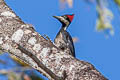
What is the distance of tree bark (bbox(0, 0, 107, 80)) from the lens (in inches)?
70.8

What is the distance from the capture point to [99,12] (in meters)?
3.21

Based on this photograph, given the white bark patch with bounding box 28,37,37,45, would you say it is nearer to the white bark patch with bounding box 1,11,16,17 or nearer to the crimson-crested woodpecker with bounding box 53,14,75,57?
the white bark patch with bounding box 1,11,16,17

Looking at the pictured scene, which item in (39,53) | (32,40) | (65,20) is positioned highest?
(65,20)

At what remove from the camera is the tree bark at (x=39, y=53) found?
5.90ft

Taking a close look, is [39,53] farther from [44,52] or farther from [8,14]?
[8,14]

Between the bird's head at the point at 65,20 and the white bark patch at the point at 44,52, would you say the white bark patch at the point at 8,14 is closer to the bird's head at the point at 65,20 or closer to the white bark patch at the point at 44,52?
the white bark patch at the point at 44,52

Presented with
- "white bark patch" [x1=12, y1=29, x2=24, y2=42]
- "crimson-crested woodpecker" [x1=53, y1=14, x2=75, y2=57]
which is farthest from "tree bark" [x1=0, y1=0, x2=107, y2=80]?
"crimson-crested woodpecker" [x1=53, y1=14, x2=75, y2=57]

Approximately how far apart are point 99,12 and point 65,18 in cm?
115

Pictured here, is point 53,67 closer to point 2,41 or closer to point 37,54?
point 37,54

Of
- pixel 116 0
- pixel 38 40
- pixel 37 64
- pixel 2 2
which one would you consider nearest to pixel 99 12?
pixel 116 0

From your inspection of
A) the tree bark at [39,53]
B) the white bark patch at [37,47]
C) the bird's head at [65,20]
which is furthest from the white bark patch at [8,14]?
the bird's head at [65,20]

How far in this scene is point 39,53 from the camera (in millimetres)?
1974

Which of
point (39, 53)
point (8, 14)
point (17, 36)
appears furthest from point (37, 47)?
point (8, 14)

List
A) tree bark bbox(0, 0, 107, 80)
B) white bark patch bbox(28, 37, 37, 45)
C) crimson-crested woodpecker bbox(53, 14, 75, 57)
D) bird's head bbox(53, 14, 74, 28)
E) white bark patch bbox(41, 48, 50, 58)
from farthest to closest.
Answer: bird's head bbox(53, 14, 74, 28), crimson-crested woodpecker bbox(53, 14, 75, 57), white bark patch bbox(28, 37, 37, 45), white bark patch bbox(41, 48, 50, 58), tree bark bbox(0, 0, 107, 80)
